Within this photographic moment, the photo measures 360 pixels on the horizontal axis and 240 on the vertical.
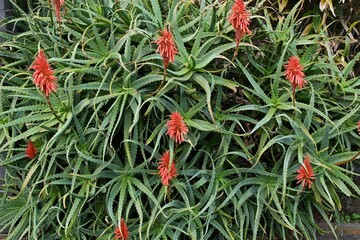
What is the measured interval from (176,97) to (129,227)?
2.25 ft

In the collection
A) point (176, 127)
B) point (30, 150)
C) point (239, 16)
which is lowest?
point (30, 150)

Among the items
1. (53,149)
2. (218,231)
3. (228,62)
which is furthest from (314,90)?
(53,149)

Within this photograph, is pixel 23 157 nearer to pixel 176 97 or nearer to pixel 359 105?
pixel 176 97

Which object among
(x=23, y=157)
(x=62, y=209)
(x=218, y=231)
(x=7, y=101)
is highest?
(x=7, y=101)

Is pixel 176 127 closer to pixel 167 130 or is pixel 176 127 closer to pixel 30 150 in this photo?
pixel 167 130

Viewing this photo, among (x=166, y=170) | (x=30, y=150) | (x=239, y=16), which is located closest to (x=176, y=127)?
(x=166, y=170)

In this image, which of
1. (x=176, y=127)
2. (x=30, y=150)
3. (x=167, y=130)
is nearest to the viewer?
(x=176, y=127)

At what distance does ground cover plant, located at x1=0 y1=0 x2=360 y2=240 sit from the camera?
2.49 metres

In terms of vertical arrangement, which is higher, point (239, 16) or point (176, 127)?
point (239, 16)

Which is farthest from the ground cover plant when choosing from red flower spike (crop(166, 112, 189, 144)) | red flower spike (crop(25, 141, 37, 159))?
red flower spike (crop(166, 112, 189, 144))

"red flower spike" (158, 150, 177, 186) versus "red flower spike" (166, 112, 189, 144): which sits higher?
"red flower spike" (166, 112, 189, 144)

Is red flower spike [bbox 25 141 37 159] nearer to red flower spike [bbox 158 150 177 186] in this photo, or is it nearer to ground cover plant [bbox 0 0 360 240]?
ground cover plant [bbox 0 0 360 240]

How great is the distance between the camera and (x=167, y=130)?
8.00ft

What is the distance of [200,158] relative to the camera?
2.69 meters
